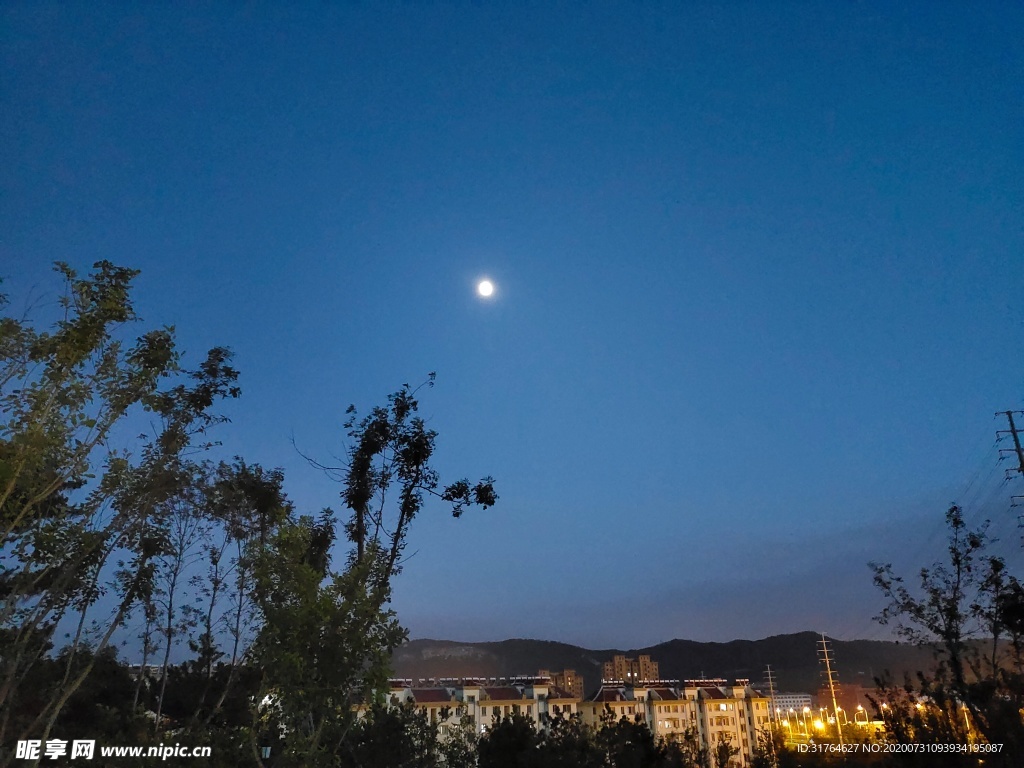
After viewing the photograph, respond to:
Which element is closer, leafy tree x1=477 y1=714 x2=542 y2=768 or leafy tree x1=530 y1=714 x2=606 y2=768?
leafy tree x1=530 y1=714 x2=606 y2=768

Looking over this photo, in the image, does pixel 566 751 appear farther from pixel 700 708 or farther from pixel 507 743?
pixel 700 708

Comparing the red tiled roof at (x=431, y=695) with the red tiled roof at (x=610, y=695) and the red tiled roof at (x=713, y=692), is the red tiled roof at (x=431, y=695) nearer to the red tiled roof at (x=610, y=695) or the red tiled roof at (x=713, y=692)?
the red tiled roof at (x=610, y=695)

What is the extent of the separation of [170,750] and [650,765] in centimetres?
1420

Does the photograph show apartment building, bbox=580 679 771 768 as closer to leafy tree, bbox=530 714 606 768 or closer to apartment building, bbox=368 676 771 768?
→ apartment building, bbox=368 676 771 768

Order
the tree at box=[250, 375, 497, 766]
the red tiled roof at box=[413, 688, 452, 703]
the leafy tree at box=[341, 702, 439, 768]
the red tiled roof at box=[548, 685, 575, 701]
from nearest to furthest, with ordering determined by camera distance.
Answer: the tree at box=[250, 375, 497, 766] < the leafy tree at box=[341, 702, 439, 768] < the red tiled roof at box=[413, 688, 452, 703] < the red tiled roof at box=[548, 685, 575, 701]

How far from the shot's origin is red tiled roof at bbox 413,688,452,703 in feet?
197

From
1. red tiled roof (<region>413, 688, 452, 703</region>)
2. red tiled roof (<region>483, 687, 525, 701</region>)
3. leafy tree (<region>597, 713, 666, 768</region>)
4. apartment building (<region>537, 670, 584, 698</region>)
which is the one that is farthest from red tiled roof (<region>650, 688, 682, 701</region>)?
leafy tree (<region>597, 713, 666, 768</region>)

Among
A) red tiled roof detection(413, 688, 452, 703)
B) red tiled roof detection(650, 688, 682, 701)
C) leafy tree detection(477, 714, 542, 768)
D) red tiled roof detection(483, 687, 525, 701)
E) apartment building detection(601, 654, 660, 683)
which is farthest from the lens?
apartment building detection(601, 654, 660, 683)

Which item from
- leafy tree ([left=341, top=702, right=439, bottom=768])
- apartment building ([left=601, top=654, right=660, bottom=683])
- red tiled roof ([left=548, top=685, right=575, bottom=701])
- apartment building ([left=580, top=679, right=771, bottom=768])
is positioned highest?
apartment building ([left=601, top=654, right=660, bottom=683])

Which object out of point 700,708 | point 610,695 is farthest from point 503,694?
point 700,708

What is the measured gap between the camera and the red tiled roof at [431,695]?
60.0 m

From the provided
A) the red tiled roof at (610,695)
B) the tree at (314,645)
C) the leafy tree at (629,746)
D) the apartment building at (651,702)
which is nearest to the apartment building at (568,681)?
the apartment building at (651,702)

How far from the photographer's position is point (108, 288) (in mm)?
8258

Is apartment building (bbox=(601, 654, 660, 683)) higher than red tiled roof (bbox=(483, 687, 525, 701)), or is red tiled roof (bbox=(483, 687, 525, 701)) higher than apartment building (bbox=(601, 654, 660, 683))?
apartment building (bbox=(601, 654, 660, 683))
